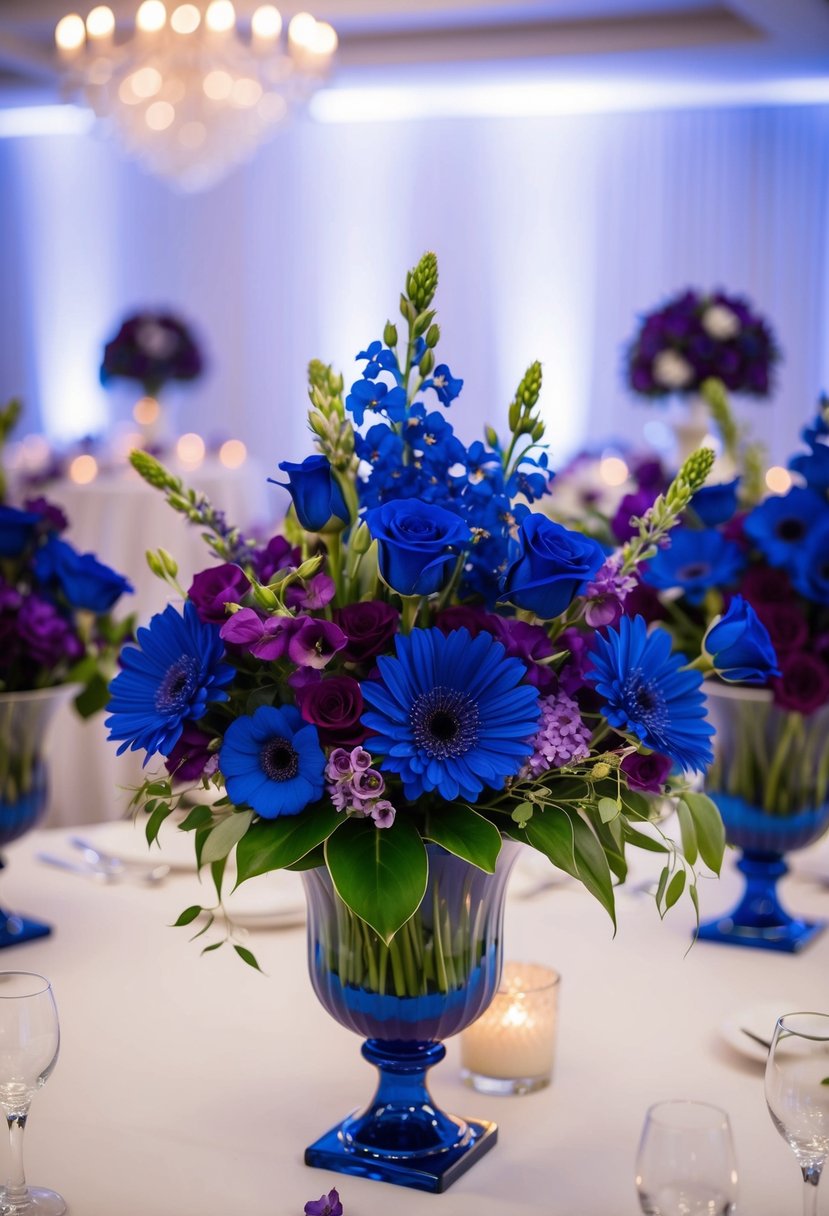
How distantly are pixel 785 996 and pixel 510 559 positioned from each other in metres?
0.64

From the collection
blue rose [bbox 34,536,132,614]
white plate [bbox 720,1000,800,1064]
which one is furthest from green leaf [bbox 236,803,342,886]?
blue rose [bbox 34,536,132,614]

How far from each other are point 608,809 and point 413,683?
15 centimetres

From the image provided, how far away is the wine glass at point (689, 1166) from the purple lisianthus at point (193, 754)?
1.18ft

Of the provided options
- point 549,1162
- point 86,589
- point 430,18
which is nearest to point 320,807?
point 549,1162

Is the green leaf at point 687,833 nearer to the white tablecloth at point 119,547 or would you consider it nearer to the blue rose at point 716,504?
the blue rose at point 716,504

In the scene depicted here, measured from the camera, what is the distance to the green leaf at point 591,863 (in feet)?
2.99

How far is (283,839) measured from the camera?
89 centimetres

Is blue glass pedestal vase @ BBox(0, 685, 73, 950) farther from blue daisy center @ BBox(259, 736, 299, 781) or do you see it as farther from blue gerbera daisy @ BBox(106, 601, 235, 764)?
blue daisy center @ BBox(259, 736, 299, 781)

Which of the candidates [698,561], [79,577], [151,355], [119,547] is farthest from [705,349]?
[79,577]

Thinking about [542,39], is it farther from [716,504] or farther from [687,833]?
[687,833]

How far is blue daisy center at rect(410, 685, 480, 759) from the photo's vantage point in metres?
0.89

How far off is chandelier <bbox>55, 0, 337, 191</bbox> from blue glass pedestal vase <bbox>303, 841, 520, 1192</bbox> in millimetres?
4074

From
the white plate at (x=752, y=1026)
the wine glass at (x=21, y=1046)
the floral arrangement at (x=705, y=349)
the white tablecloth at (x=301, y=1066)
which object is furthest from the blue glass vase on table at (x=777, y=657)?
the floral arrangement at (x=705, y=349)

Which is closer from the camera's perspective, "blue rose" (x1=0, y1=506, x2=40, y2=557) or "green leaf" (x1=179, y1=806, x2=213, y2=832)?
"green leaf" (x1=179, y1=806, x2=213, y2=832)
